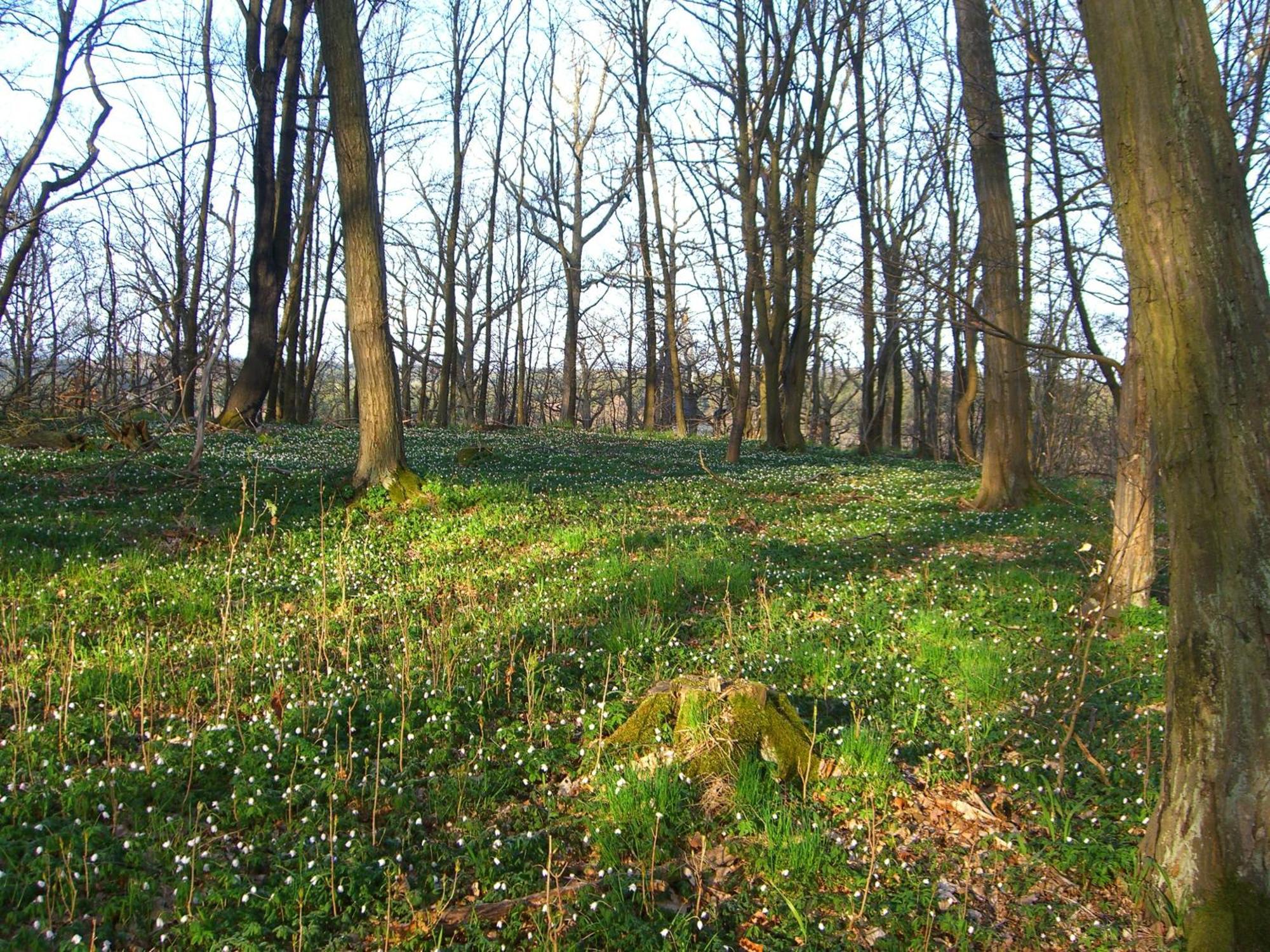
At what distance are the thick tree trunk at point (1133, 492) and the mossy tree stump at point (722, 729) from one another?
11.8ft

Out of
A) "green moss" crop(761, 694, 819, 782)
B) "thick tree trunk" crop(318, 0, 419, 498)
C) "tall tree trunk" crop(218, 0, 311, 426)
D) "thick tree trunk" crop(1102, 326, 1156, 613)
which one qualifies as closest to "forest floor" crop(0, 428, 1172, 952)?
"green moss" crop(761, 694, 819, 782)

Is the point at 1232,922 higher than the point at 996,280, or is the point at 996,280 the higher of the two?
the point at 996,280

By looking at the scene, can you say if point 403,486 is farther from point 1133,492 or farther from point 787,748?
point 1133,492

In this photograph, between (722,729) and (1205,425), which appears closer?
(1205,425)

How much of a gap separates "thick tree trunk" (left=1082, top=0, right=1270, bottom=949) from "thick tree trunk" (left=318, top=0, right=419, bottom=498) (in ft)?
30.5

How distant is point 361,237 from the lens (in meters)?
10.7

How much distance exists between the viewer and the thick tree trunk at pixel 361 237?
34.8 feet

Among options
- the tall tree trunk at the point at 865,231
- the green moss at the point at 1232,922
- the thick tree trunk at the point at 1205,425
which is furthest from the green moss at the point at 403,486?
the green moss at the point at 1232,922

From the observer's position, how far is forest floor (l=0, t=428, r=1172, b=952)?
3.35 meters

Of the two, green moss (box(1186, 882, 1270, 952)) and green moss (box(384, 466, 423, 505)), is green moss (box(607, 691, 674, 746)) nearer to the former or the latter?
green moss (box(1186, 882, 1270, 952))

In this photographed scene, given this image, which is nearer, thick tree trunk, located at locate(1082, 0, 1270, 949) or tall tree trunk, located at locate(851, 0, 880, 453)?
thick tree trunk, located at locate(1082, 0, 1270, 949)

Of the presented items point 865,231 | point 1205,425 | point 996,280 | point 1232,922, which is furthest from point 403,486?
point 865,231

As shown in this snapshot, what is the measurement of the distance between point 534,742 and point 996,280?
395 inches

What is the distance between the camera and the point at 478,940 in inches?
124
